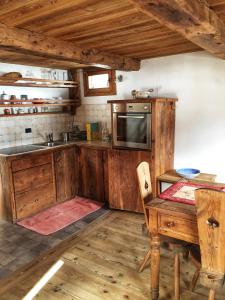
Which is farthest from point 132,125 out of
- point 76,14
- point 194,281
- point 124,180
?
point 194,281

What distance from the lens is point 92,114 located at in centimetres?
432

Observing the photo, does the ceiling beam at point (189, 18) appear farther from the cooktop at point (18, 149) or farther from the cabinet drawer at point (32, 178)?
the cooktop at point (18, 149)

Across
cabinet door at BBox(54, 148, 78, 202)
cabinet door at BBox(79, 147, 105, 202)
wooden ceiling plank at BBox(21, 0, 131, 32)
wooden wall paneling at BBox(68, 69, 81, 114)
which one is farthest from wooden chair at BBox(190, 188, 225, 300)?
wooden wall paneling at BBox(68, 69, 81, 114)

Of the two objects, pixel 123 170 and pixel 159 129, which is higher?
pixel 159 129

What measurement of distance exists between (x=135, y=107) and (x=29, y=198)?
6.00 feet

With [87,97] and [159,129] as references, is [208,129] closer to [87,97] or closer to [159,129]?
[159,129]

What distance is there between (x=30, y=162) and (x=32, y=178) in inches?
8.7

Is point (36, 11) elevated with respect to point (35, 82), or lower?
elevated

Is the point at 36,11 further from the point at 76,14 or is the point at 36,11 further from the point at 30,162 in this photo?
the point at 30,162

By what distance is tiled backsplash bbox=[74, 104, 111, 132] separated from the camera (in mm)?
4130

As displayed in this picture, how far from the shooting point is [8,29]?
1988mm

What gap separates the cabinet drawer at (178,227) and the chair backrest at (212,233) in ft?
0.59

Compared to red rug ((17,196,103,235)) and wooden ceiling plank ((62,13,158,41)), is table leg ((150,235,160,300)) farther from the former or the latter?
wooden ceiling plank ((62,13,158,41))

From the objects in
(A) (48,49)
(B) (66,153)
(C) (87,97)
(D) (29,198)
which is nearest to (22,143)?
(B) (66,153)
